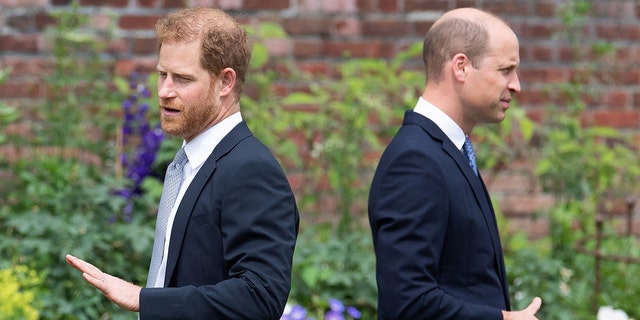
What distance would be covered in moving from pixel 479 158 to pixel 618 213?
110 cm

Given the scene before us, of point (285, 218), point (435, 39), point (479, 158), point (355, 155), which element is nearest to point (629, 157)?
point (479, 158)

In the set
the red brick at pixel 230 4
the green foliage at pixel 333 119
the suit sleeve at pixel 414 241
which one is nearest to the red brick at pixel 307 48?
the green foliage at pixel 333 119

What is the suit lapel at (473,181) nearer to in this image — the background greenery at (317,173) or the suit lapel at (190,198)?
the suit lapel at (190,198)

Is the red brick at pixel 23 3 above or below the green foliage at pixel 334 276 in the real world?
above

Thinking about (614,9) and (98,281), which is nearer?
(98,281)

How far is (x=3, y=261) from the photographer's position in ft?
15.3

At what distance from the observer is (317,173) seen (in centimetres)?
555

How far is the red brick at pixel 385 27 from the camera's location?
5.90 metres

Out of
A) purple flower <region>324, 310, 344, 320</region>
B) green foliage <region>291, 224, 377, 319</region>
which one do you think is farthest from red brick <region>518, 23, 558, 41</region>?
purple flower <region>324, 310, 344, 320</region>

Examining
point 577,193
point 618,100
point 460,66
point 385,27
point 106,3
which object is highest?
point 460,66

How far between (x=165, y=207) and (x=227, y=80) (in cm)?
37

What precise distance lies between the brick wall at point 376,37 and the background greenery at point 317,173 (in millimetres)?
95

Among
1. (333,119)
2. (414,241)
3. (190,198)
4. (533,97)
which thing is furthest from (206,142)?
(533,97)

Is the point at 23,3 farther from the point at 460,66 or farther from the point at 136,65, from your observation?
the point at 460,66
